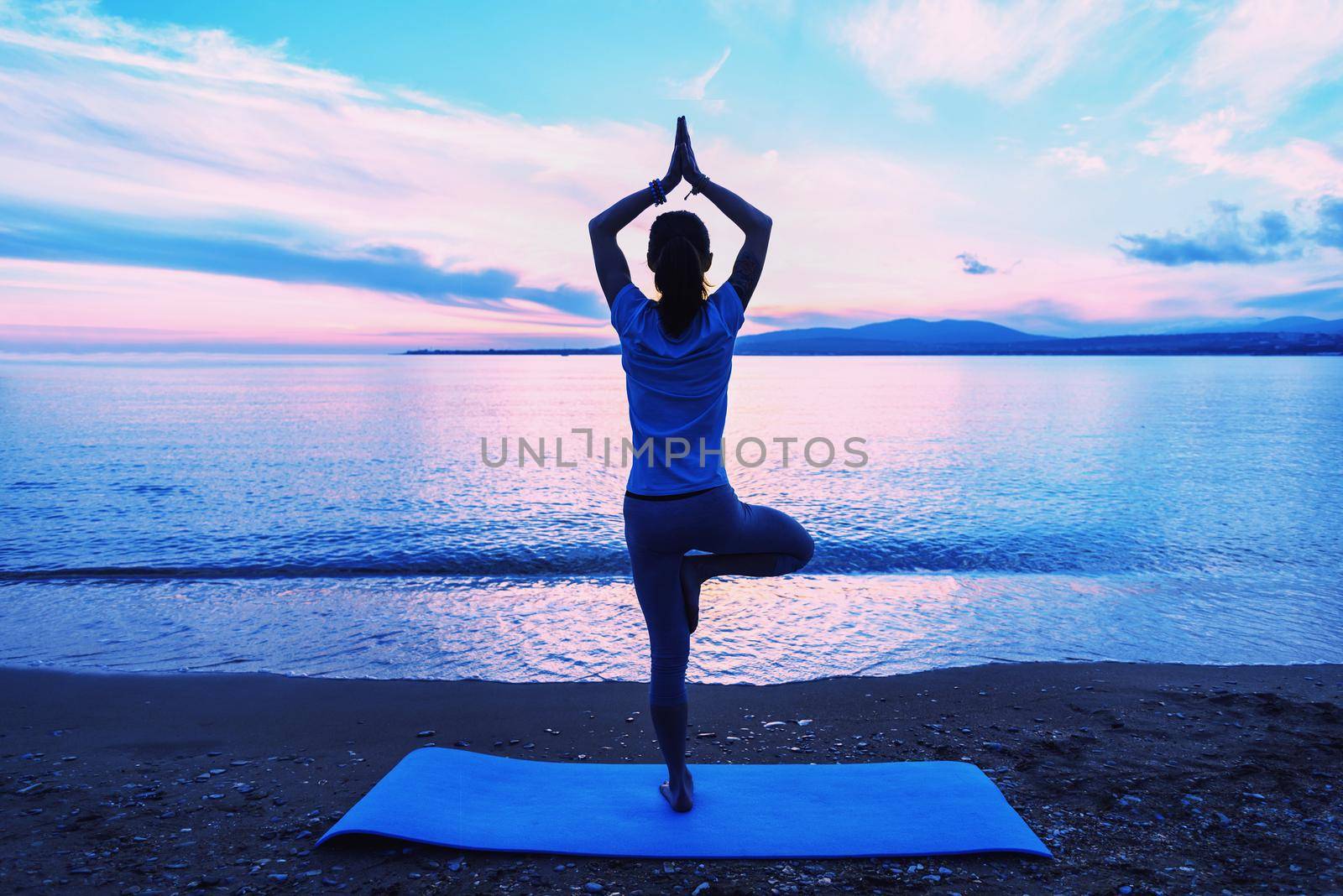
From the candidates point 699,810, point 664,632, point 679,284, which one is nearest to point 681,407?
point 679,284

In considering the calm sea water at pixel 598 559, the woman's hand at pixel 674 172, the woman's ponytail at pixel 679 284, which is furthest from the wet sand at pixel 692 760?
the woman's hand at pixel 674 172

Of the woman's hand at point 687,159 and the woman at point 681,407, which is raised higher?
the woman's hand at point 687,159

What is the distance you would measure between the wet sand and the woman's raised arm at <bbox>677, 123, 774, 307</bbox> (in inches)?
103

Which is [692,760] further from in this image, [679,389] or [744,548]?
[679,389]

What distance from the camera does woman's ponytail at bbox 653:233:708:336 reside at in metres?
3.04

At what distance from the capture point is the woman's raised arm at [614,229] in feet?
10.9

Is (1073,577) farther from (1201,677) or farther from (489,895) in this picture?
(489,895)

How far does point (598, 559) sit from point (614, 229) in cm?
843

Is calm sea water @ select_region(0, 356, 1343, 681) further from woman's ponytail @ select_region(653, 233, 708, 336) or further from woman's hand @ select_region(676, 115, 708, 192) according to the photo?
woman's hand @ select_region(676, 115, 708, 192)

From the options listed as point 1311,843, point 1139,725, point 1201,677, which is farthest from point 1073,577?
point 1311,843

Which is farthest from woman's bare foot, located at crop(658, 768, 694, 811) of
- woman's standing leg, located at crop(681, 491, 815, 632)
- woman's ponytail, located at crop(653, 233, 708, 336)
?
woman's ponytail, located at crop(653, 233, 708, 336)

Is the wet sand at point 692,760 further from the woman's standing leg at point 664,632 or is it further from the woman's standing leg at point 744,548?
the woman's standing leg at point 744,548

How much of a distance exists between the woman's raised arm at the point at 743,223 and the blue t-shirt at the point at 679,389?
0.14 meters

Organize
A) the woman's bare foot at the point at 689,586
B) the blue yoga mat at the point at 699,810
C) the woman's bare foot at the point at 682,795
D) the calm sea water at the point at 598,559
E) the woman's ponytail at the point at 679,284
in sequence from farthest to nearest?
the calm sea water at the point at 598,559 → the woman's bare foot at the point at 682,795 → the blue yoga mat at the point at 699,810 → the woman's bare foot at the point at 689,586 → the woman's ponytail at the point at 679,284
